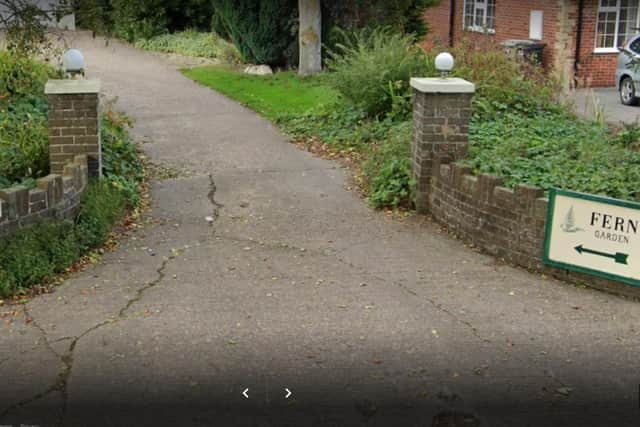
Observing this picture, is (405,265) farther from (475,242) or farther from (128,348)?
(128,348)

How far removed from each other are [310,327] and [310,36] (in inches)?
604

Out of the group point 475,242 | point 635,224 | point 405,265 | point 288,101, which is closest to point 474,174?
point 475,242

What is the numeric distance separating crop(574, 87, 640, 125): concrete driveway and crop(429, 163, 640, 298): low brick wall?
7178 mm

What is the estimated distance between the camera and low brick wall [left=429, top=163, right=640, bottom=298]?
835 centimetres

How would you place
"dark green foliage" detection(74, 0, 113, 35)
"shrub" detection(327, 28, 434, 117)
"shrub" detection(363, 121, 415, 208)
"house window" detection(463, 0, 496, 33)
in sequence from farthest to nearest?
"house window" detection(463, 0, 496, 33), "shrub" detection(327, 28, 434, 117), "shrub" detection(363, 121, 415, 208), "dark green foliage" detection(74, 0, 113, 35)

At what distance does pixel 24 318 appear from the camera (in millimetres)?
7141

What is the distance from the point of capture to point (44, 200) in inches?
332

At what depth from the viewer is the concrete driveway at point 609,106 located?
55.8ft

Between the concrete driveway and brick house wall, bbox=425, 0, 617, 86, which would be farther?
brick house wall, bbox=425, 0, 617, 86

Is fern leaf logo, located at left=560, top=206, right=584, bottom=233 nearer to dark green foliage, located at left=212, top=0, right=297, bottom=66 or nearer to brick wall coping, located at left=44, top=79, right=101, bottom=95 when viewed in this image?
brick wall coping, located at left=44, top=79, right=101, bottom=95

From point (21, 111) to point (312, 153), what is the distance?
13.6 feet

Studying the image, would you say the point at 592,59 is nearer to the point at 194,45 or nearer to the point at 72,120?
the point at 194,45

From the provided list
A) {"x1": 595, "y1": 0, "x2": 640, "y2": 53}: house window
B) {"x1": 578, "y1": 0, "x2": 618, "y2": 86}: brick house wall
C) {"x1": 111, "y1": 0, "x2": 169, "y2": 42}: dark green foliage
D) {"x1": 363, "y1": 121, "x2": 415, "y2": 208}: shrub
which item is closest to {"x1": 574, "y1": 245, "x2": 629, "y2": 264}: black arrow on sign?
{"x1": 363, "y1": 121, "x2": 415, "y2": 208}: shrub

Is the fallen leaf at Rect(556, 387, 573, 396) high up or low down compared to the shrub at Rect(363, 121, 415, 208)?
down
